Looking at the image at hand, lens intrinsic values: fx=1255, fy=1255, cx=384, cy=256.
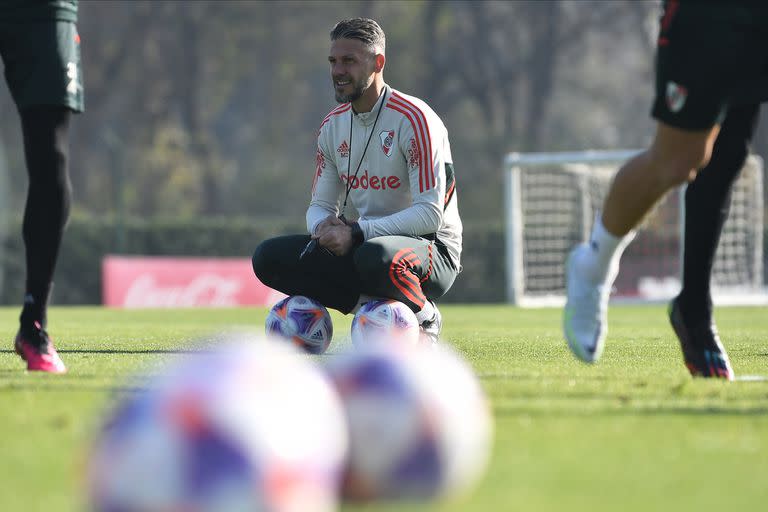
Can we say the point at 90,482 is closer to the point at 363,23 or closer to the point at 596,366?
the point at 596,366

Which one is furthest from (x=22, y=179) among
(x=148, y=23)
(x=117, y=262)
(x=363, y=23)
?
(x=363, y=23)

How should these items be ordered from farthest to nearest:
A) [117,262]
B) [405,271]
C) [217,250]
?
[217,250]
[117,262]
[405,271]

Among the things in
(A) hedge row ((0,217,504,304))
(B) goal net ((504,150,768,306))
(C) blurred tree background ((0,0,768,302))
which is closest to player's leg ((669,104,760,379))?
(B) goal net ((504,150,768,306))

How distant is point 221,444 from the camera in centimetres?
212

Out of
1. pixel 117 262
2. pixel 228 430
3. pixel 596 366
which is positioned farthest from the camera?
pixel 117 262

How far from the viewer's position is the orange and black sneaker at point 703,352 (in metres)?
5.00

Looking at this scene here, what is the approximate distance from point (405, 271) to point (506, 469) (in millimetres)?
3101

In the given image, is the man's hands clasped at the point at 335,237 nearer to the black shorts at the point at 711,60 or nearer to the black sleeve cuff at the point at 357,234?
the black sleeve cuff at the point at 357,234

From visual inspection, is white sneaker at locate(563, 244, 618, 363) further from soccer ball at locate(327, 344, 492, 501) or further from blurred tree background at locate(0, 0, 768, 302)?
blurred tree background at locate(0, 0, 768, 302)

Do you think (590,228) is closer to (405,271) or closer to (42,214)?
(405,271)

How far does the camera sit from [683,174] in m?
4.60

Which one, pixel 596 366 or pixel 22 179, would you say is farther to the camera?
pixel 22 179

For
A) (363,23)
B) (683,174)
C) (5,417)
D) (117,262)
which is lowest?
(117,262)

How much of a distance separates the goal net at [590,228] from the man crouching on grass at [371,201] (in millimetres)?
11436
